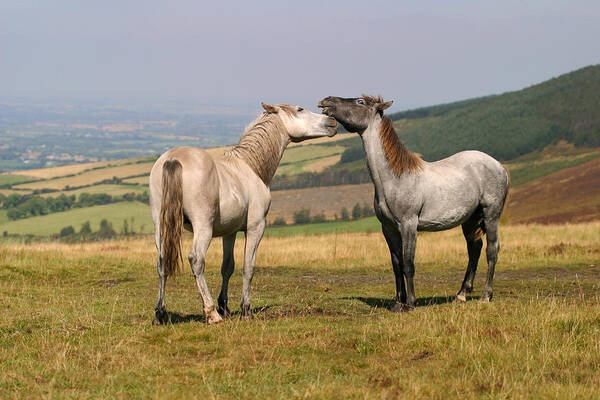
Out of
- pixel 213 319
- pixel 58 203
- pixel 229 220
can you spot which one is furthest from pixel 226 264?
pixel 58 203

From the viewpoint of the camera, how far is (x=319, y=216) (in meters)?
64.2

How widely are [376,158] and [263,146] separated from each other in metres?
1.95

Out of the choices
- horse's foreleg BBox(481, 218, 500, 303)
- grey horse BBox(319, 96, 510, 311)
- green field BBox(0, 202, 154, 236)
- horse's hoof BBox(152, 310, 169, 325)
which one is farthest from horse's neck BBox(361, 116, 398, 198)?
green field BBox(0, 202, 154, 236)

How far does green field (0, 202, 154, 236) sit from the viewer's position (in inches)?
2653

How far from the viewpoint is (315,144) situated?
134000 mm

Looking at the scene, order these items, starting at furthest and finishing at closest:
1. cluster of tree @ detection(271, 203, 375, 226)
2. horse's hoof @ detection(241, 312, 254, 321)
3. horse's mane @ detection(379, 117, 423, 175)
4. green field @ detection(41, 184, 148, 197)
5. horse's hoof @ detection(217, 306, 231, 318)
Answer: green field @ detection(41, 184, 148, 197) < cluster of tree @ detection(271, 203, 375, 226) < horse's mane @ detection(379, 117, 423, 175) < horse's hoof @ detection(217, 306, 231, 318) < horse's hoof @ detection(241, 312, 254, 321)

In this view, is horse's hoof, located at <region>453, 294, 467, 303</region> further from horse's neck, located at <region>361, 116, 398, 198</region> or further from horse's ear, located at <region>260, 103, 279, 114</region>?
horse's ear, located at <region>260, 103, 279, 114</region>

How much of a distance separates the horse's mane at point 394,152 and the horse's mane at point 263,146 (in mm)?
1704

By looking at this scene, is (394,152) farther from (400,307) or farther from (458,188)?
(400,307)

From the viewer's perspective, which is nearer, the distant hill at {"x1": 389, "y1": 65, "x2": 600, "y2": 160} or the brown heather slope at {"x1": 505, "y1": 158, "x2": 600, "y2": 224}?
the brown heather slope at {"x1": 505, "y1": 158, "x2": 600, "y2": 224}

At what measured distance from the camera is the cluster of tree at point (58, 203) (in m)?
81.4

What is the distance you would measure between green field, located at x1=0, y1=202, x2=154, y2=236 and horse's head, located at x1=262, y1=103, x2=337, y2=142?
53.3 m

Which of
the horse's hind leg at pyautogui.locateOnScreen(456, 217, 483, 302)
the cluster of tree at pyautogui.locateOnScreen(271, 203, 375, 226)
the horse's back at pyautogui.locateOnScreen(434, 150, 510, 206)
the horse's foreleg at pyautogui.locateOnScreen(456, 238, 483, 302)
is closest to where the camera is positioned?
the horse's back at pyautogui.locateOnScreen(434, 150, 510, 206)

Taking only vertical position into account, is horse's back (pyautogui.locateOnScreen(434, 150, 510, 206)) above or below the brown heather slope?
above
